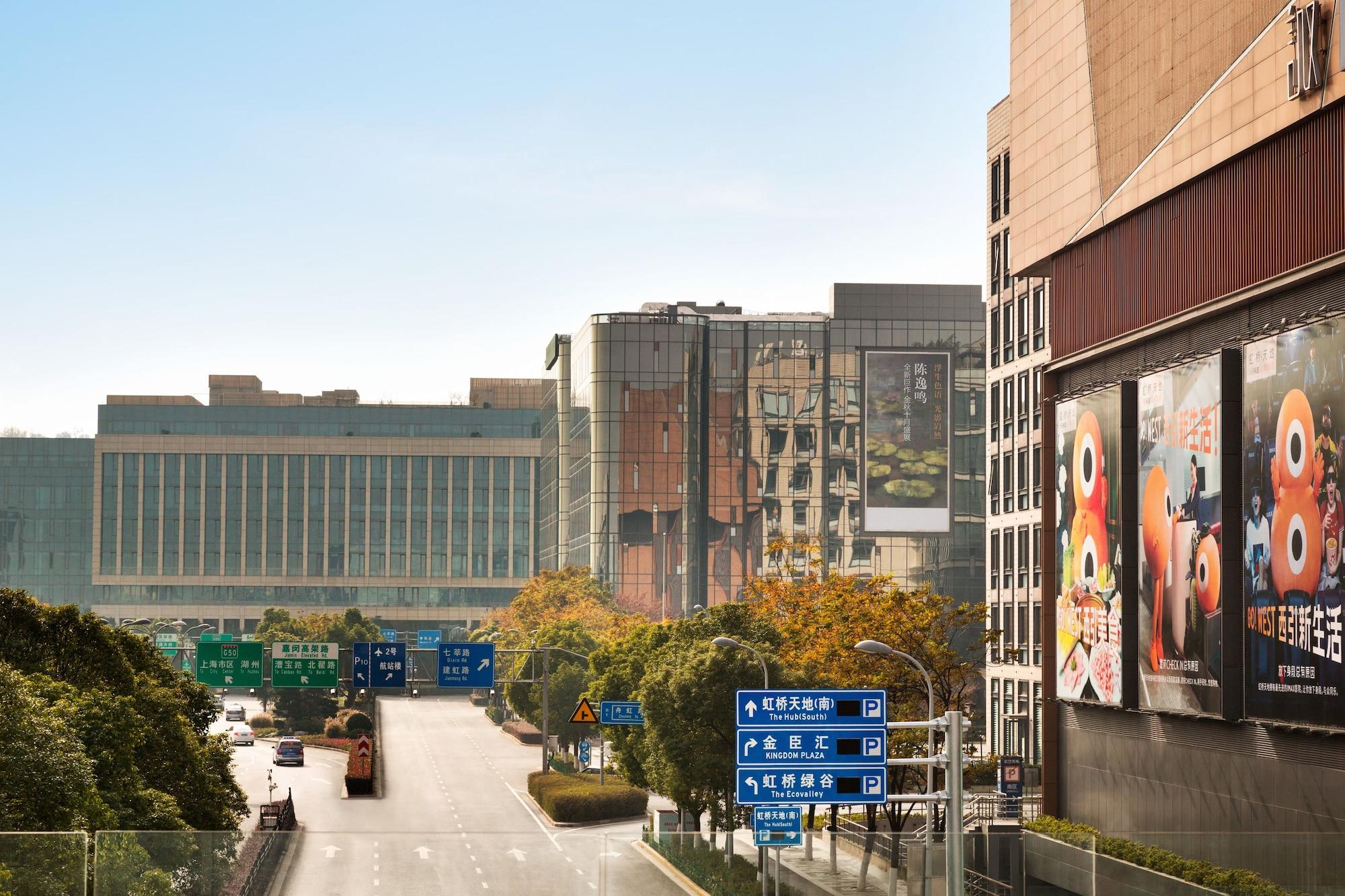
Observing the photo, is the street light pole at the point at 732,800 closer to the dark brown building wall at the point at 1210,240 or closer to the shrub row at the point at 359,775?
the dark brown building wall at the point at 1210,240

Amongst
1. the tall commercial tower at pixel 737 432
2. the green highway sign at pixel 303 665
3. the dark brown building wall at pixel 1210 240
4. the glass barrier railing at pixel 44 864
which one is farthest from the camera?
the tall commercial tower at pixel 737 432

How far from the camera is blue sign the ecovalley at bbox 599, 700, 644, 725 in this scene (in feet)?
204

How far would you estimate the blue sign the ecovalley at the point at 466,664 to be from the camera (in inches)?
2923

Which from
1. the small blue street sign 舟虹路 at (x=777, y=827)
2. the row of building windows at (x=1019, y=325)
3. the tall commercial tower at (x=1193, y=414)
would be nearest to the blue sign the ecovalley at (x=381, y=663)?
the tall commercial tower at (x=1193, y=414)

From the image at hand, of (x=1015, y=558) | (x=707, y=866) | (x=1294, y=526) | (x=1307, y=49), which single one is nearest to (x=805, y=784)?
(x=707, y=866)

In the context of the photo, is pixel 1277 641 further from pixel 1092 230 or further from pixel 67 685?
pixel 67 685

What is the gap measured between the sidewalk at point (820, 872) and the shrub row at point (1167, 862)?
4436 mm

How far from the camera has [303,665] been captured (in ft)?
242

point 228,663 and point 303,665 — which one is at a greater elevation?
point 228,663

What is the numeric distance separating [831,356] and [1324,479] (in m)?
110

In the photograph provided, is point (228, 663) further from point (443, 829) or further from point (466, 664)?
point (443, 829)

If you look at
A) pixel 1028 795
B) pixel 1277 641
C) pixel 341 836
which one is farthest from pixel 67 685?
pixel 1028 795

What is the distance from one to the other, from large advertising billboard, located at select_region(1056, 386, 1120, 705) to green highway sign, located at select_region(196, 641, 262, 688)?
38573 mm

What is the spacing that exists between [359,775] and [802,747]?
54518mm
